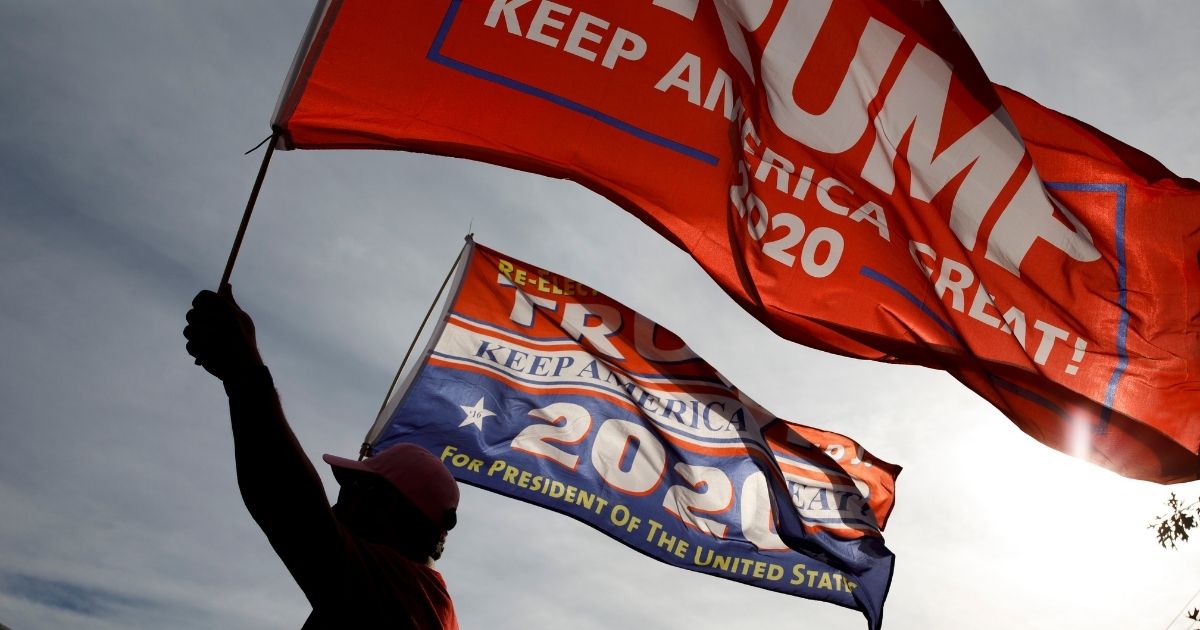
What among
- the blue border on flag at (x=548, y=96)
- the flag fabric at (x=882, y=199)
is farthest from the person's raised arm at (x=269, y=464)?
the flag fabric at (x=882, y=199)

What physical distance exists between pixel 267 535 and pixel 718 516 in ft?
23.0

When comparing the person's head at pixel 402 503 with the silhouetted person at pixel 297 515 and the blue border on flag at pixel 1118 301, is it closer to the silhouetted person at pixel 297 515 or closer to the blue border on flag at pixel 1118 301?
the silhouetted person at pixel 297 515

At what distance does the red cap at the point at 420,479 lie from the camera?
2.54 metres

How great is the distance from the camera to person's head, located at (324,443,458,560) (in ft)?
8.24

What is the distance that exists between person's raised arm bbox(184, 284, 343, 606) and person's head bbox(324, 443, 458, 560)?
1.65ft

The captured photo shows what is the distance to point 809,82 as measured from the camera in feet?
18.6

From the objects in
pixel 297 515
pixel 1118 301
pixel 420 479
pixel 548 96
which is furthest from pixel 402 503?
pixel 1118 301

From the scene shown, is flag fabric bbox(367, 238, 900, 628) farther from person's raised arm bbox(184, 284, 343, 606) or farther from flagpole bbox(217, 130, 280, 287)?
person's raised arm bbox(184, 284, 343, 606)

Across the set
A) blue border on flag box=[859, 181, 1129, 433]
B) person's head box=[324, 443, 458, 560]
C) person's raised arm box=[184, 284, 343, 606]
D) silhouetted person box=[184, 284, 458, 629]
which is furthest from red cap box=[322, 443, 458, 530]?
blue border on flag box=[859, 181, 1129, 433]

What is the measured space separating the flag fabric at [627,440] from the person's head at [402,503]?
5.19 meters

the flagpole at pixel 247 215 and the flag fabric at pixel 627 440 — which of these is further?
the flag fabric at pixel 627 440

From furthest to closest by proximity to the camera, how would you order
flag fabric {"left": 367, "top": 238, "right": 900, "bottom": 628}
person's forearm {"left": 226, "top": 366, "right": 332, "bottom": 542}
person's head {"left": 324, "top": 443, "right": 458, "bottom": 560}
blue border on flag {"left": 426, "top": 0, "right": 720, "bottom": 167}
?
flag fabric {"left": 367, "top": 238, "right": 900, "bottom": 628}
blue border on flag {"left": 426, "top": 0, "right": 720, "bottom": 167}
person's head {"left": 324, "top": 443, "right": 458, "bottom": 560}
person's forearm {"left": 226, "top": 366, "right": 332, "bottom": 542}

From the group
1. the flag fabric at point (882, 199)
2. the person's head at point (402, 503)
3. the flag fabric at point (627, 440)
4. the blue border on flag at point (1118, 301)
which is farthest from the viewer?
the flag fabric at point (627, 440)

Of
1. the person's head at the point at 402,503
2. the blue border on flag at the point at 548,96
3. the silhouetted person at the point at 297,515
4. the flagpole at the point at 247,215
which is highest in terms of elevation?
the blue border on flag at the point at 548,96
